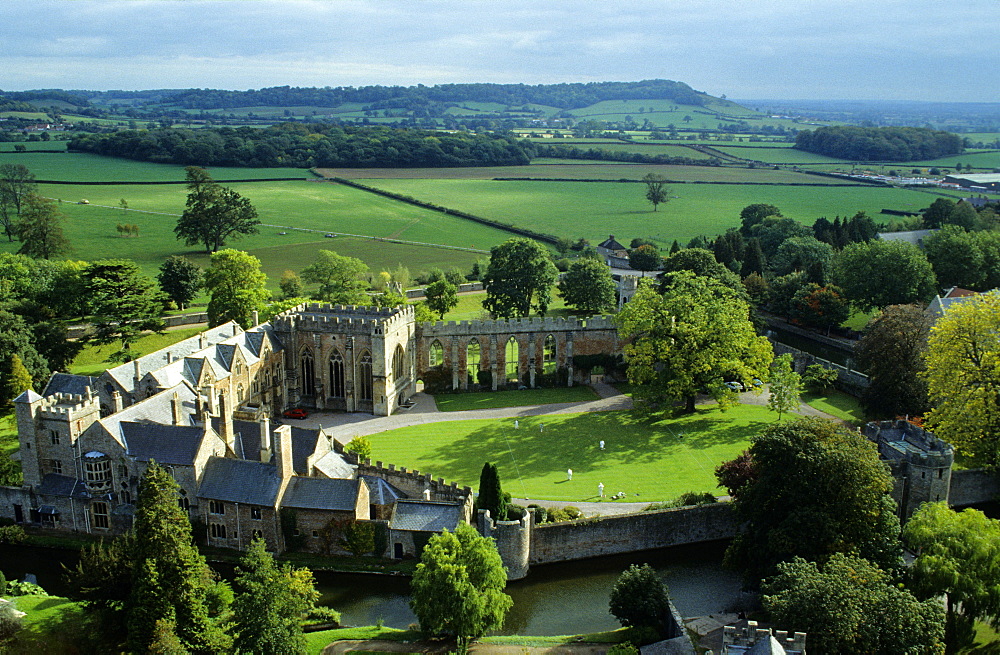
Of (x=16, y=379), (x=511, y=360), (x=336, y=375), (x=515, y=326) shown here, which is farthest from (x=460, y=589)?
(x=16, y=379)

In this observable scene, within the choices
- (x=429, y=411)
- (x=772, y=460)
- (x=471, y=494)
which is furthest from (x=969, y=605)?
(x=429, y=411)

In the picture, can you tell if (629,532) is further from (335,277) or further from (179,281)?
(179,281)

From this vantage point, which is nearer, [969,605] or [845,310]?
[969,605]

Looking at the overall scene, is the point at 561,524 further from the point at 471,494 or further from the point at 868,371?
the point at 868,371

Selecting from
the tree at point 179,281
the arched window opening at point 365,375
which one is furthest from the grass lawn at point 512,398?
the tree at point 179,281

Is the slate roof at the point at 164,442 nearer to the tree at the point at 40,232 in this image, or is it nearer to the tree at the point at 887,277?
the tree at the point at 40,232
